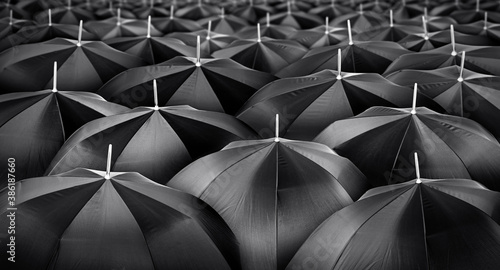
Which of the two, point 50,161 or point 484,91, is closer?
point 50,161

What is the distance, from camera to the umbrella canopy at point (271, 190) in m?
3.83

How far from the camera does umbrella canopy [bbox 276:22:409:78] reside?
21.9 ft


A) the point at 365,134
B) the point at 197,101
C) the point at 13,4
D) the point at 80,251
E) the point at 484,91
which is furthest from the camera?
the point at 13,4

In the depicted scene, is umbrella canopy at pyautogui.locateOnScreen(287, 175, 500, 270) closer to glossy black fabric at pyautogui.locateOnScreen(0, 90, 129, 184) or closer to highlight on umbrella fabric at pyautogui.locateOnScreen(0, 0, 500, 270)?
highlight on umbrella fabric at pyautogui.locateOnScreen(0, 0, 500, 270)

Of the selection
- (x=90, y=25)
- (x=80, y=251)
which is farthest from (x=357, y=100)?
(x=90, y=25)

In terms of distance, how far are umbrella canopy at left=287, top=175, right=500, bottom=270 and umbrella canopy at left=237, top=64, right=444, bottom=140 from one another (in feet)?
5.82

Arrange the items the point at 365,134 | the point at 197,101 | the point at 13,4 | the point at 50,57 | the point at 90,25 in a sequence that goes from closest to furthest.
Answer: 1. the point at 365,134
2. the point at 197,101
3. the point at 50,57
4. the point at 90,25
5. the point at 13,4

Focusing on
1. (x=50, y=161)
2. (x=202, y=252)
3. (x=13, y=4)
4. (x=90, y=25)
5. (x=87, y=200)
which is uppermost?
(x=13, y=4)

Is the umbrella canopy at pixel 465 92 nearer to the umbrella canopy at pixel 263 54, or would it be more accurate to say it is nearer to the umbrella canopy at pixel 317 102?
the umbrella canopy at pixel 317 102

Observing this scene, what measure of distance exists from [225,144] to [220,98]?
3.87ft

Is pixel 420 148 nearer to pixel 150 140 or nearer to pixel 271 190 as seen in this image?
pixel 271 190

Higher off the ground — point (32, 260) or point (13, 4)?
point (13, 4)

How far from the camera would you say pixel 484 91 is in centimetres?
543

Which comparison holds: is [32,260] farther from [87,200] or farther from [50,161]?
[50,161]
